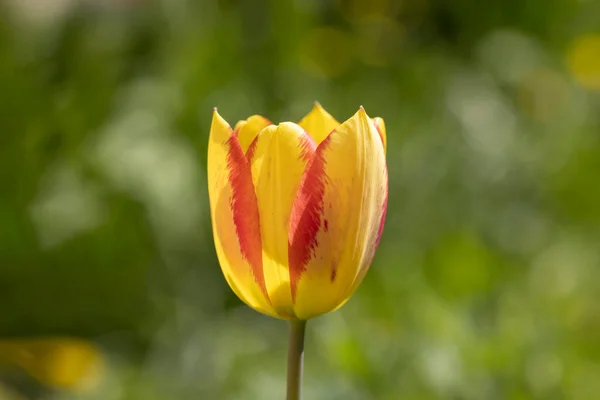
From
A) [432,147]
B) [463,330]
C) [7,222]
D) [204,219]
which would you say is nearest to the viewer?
[463,330]

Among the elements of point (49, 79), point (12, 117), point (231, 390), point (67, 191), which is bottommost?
point (231, 390)

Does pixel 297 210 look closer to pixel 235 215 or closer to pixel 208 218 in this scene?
pixel 235 215

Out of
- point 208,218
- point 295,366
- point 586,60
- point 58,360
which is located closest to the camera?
point 295,366

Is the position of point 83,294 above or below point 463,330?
above

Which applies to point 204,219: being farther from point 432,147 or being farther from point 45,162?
point 432,147

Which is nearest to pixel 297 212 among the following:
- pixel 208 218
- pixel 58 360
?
pixel 58 360

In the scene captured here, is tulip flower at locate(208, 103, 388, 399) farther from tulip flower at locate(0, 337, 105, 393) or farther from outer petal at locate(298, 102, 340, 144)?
tulip flower at locate(0, 337, 105, 393)

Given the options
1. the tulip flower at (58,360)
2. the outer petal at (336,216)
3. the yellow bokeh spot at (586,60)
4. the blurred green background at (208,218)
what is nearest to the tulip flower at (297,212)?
the outer petal at (336,216)

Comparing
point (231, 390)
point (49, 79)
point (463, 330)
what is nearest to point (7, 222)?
point (49, 79)
